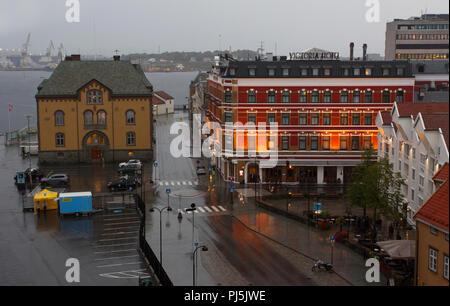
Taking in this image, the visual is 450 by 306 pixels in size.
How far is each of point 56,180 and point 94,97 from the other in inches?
737

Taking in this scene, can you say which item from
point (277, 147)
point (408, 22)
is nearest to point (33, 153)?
point (277, 147)

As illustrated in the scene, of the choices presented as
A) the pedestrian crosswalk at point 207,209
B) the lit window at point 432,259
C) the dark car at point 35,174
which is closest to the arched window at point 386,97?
the pedestrian crosswalk at point 207,209

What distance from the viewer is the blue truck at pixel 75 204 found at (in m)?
57.8

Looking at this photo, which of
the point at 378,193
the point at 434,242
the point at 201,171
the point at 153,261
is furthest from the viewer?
the point at 201,171

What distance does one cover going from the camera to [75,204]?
191 ft

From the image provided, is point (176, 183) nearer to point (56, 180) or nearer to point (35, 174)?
point (56, 180)

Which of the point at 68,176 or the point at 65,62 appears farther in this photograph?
the point at 65,62

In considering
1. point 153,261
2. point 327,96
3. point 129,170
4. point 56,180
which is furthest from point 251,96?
point 153,261

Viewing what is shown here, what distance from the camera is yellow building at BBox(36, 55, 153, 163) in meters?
86.9
